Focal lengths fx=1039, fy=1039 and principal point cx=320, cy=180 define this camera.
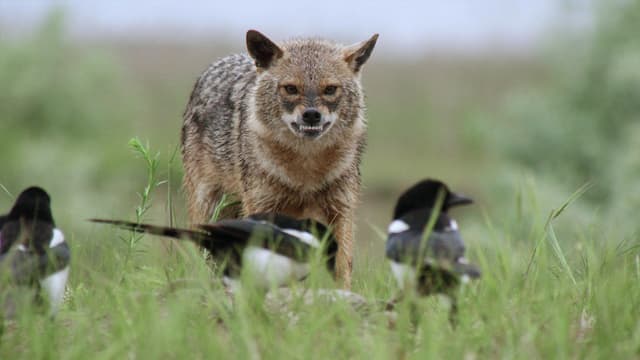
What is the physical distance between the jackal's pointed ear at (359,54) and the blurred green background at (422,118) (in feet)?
33.1

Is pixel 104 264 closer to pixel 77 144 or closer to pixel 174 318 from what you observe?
pixel 174 318

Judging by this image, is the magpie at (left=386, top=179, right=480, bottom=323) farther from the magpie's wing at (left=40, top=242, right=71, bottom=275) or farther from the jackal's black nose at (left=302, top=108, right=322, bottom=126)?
the jackal's black nose at (left=302, top=108, right=322, bottom=126)

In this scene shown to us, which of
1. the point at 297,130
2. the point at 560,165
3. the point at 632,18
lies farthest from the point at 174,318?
the point at 632,18

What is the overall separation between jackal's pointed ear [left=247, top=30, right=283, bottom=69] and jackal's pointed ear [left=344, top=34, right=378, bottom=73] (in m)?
0.55

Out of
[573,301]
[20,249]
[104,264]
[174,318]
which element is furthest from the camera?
[104,264]

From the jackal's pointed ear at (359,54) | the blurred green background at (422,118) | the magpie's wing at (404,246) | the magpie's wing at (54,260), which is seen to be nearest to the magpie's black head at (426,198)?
the magpie's wing at (404,246)

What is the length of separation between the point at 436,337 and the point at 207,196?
4.79m

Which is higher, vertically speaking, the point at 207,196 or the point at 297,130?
the point at 297,130

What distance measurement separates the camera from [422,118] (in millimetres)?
65562

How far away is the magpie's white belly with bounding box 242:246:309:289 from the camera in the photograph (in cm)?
529

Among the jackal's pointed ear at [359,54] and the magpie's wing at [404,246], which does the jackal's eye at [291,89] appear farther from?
the magpie's wing at [404,246]

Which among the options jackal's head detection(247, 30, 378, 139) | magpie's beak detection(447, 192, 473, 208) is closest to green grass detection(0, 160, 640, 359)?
magpie's beak detection(447, 192, 473, 208)

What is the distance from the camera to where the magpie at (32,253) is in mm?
5039

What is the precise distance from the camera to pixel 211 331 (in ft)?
16.8
